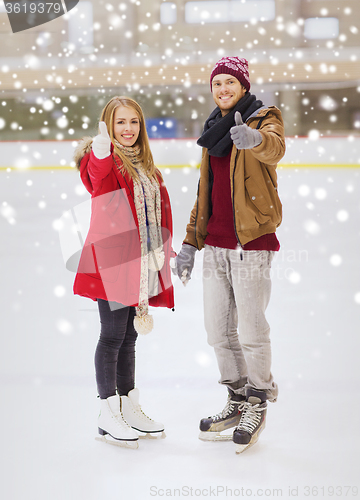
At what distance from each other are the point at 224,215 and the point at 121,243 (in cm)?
28

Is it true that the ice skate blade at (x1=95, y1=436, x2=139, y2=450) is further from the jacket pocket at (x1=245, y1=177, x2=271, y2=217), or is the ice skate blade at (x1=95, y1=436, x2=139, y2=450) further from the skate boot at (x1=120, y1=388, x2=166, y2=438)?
the jacket pocket at (x1=245, y1=177, x2=271, y2=217)

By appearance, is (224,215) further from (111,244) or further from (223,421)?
(223,421)

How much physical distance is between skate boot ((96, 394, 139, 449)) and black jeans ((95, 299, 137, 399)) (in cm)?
3

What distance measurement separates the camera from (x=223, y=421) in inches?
60.2

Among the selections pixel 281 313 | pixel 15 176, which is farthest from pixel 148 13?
pixel 281 313

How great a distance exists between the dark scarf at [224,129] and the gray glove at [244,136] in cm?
10

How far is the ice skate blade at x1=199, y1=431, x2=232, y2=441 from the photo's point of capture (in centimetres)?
150

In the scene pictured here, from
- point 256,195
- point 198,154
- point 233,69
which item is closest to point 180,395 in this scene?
point 256,195

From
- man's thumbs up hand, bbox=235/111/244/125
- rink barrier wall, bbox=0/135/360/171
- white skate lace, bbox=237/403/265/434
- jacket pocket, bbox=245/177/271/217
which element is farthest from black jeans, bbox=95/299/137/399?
rink barrier wall, bbox=0/135/360/171

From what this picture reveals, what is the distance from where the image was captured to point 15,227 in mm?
4668

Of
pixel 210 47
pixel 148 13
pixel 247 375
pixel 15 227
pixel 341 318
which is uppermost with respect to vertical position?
pixel 148 13

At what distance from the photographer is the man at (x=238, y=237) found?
1.34 meters

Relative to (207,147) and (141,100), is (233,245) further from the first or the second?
(141,100)

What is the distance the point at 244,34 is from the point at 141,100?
2185mm
